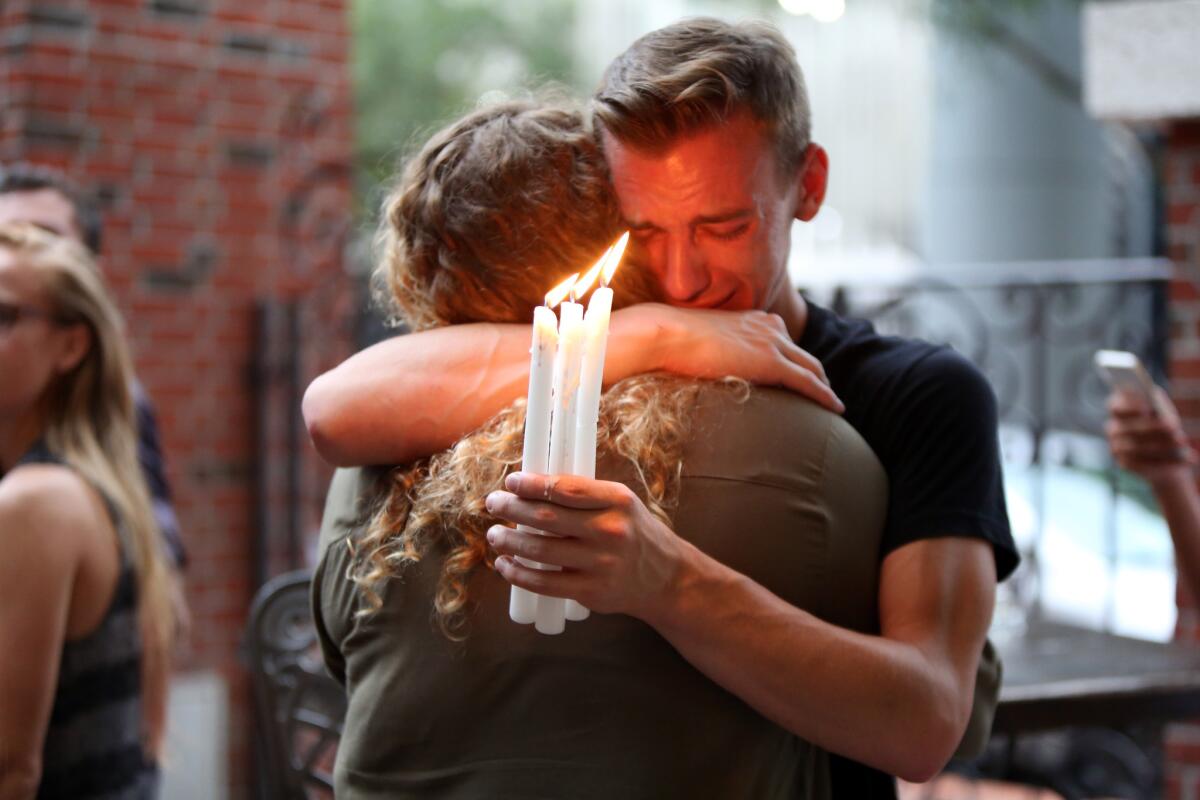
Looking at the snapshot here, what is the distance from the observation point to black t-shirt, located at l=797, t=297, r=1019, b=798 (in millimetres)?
1502

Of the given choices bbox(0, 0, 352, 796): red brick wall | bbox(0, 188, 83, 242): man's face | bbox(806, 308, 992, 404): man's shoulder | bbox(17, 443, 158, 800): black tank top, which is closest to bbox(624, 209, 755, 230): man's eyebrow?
bbox(806, 308, 992, 404): man's shoulder

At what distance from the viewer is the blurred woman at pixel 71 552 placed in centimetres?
223

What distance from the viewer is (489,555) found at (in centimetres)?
140

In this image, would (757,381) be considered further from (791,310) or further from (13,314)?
(13,314)

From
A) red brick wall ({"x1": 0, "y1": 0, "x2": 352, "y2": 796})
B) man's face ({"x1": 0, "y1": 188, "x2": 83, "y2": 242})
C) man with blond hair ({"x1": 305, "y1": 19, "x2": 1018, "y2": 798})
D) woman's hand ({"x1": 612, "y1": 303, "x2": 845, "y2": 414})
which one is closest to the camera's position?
man with blond hair ({"x1": 305, "y1": 19, "x2": 1018, "y2": 798})

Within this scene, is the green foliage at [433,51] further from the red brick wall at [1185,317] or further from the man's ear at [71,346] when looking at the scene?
the man's ear at [71,346]

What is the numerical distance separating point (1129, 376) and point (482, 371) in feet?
4.60

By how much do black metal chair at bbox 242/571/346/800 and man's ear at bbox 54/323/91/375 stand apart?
579 mm

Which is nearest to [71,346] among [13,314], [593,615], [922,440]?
[13,314]

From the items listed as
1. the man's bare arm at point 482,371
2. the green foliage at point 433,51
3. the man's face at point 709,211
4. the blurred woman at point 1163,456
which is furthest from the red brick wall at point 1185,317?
the green foliage at point 433,51

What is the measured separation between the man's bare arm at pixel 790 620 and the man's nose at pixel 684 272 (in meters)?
0.38

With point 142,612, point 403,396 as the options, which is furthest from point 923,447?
point 142,612

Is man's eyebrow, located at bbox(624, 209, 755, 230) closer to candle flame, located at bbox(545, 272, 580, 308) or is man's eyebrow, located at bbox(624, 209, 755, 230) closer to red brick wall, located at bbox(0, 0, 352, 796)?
candle flame, located at bbox(545, 272, 580, 308)

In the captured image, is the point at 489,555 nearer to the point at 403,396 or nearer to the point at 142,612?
the point at 403,396
